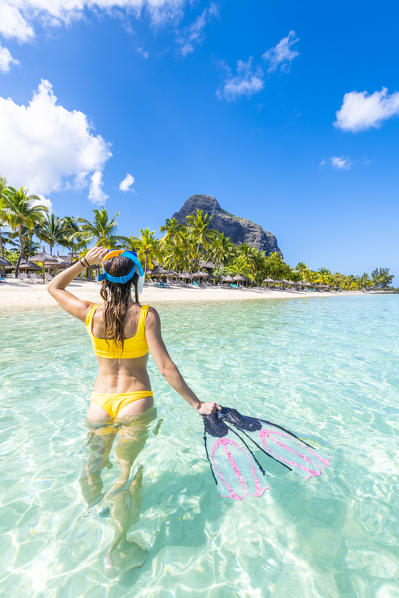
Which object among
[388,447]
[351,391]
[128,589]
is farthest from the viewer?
[351,391]

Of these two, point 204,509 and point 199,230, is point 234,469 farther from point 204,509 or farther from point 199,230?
point 199,230

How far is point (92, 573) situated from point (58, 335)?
365 inches

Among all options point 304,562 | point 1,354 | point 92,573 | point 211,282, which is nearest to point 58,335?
point 1,354

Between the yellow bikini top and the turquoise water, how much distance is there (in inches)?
55.2

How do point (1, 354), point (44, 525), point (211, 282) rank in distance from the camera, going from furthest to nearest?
1. point (211, 282)
2. point (1, 354)
3. point (44, 525)

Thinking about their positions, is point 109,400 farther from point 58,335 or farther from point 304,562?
point 58,335

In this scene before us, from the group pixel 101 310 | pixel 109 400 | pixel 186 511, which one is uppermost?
pixel 101 310

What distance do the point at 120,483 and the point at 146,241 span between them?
148ft

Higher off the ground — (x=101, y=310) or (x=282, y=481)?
(x=101, y=310)

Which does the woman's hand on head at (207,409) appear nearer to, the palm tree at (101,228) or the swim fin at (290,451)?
the swim fin at (290,451)

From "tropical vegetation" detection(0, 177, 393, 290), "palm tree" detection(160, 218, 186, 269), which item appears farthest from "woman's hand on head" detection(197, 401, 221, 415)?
"palm tree" detection(160, 218, 186, 269)

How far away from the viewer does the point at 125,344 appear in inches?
85.3

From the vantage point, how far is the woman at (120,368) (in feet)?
6.74

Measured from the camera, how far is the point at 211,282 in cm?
6128
